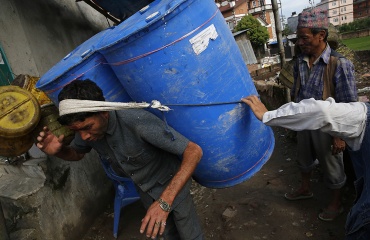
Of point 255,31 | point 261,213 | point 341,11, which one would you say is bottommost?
point 341,11

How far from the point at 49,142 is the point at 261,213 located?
2.16 meters

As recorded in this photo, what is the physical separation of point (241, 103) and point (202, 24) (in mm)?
519

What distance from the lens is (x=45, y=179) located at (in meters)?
2.70

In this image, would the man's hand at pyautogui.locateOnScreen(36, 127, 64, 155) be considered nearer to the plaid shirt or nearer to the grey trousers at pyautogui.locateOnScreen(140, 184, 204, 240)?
the grey trousers at pyautogui.locateOnScreen(140, 184, 204, 240)

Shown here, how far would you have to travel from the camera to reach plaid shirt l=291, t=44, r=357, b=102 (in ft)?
6.75

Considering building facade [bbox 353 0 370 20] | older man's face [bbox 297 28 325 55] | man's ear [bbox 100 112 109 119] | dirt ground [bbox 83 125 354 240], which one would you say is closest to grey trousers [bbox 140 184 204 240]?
man's ear [bbox 100 112 109 119]

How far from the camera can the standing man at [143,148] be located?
1.40 meters

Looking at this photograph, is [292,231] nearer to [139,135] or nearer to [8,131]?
[139,135]

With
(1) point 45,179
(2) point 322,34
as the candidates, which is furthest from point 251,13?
(1) point 45,179

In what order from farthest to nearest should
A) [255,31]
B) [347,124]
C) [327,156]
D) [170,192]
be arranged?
[255,31] → [327,156] → [170,192] → [347,124]

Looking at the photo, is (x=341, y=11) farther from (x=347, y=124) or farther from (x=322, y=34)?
(x=347, y=124)

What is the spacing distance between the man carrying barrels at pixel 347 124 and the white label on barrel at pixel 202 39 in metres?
0.41

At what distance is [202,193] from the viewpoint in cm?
344

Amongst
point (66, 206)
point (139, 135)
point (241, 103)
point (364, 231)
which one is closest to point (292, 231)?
point (364, 231)
